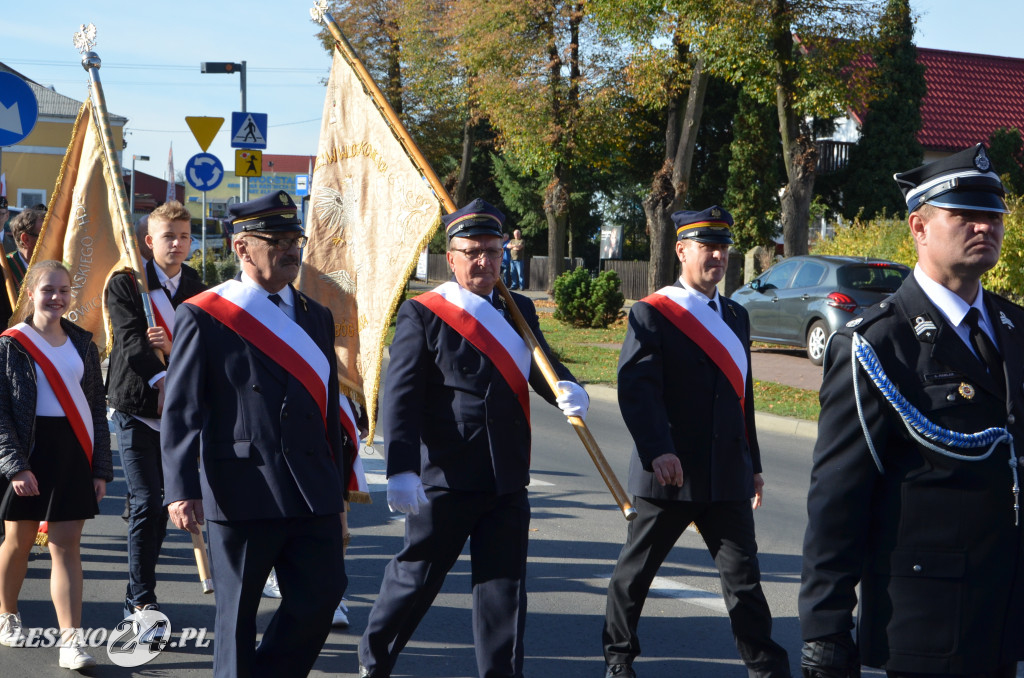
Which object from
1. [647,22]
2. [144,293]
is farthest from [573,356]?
Answer: [144,293]

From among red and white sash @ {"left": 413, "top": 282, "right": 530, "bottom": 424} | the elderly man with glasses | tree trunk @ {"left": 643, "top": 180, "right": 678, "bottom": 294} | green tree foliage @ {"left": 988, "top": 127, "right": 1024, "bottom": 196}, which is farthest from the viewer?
green tree foliage @ {"left": 988, "top": 127, "right": 1024, "bottom": 196}

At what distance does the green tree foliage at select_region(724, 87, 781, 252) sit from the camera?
3381 cm

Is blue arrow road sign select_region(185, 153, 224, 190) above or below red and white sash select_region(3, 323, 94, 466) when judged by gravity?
above

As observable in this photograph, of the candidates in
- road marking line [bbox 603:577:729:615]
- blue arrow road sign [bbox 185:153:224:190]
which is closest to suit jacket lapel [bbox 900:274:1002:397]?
road marking line [bbox 603:577:729:615]

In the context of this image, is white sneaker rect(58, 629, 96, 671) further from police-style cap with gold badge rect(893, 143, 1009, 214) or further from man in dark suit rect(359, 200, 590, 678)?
police-style cap with gold badge rect(893, 143, 1009, 214)

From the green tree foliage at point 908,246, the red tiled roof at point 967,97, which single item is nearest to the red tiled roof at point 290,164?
the red tiled roof at point 967,97

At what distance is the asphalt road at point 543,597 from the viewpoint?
514cm

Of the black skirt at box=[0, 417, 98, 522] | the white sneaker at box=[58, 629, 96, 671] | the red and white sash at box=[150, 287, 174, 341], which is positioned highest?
the red and white sash at box=[150, 287, 174, 341]

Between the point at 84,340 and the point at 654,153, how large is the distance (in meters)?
34.2

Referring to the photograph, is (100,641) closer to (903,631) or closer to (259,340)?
(259,340)

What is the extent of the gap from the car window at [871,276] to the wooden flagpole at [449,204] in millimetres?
12175

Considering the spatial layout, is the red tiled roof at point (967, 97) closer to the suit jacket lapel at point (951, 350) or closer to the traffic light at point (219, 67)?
the traffic light at point (219, 67)

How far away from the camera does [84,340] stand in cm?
539

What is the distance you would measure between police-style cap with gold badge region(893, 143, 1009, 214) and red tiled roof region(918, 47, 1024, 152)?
35.5 meters
